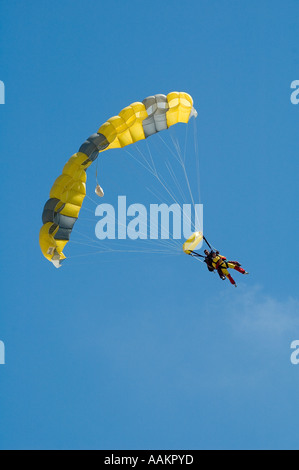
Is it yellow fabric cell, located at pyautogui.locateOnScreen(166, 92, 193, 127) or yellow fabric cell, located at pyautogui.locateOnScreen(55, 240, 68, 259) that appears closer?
yellow fabric cell, located at pyautogui.locateOnScreen(55, 240, 68, 259)

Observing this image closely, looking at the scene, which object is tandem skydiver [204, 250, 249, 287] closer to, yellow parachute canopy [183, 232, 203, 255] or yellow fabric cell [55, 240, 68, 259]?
yellow parachute canopy [183, 232, 203, 255]

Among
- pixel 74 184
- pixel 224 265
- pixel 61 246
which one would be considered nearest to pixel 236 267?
pixel 224 265

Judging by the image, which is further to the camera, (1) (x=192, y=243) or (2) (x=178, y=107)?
(2) (x=178, y=107)

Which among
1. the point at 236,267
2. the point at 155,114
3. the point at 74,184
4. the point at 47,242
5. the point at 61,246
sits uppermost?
the point at 155,114

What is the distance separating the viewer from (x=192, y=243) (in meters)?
23.8

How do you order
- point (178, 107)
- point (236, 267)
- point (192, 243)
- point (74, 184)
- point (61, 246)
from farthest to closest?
point (178, 107) < point (192, 243) < point (61, 246) < point (236, 267) < point (74, 184)

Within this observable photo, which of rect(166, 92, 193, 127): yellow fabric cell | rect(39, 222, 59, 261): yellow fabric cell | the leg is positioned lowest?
the leg

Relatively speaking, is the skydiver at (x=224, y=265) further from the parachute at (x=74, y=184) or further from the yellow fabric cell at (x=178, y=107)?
the yellow fabric cell at (x=178, y=107)

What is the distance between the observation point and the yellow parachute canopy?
2377 cm

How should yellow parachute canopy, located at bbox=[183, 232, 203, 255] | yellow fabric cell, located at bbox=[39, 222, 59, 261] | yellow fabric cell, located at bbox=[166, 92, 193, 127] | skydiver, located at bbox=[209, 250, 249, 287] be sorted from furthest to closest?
yellow fabric cell, located at bbox=[166, 92, 193, 127], yellow parachute canopy, located at bbox=[183, 232, 203, 255], skydiver, located at bbox=[209, 250, 249, 287], yellow fabric cell, located at bbox=[39, 222, 59, 261]

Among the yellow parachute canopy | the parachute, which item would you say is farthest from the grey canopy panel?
the yellow parachute canopy

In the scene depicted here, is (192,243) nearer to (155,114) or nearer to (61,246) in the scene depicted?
(61,246)
